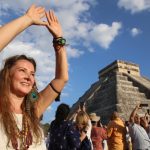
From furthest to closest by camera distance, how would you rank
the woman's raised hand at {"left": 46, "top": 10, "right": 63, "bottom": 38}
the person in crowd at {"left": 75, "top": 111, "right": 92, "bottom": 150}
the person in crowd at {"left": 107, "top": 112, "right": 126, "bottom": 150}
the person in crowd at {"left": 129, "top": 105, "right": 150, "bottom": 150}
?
1. the person in crowd at {"left": 107, "top": 112, "right": 126, "bottom": 150}
2. the person in crowd at {"left": 129, "top": 105, "right": 150, "bottom": 150}
3. the person in crowd at {"left": 75, "top": 111, "right": 92, "bottom": 150}
4. the woman's raised hand at {"left": 46, "top": 10, "right": 63, "bottom": 38}

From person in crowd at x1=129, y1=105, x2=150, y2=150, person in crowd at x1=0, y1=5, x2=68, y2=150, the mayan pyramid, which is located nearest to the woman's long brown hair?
person in crowd at x1=0, y1=5, x2=68, y2=150

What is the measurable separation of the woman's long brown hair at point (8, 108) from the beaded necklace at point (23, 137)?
31 mm

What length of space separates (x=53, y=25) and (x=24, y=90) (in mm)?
771

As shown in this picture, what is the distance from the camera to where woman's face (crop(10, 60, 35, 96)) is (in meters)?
2.95

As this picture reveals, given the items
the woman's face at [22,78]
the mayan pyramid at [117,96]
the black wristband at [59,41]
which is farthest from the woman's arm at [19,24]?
the mayan pyramid at [117,96]

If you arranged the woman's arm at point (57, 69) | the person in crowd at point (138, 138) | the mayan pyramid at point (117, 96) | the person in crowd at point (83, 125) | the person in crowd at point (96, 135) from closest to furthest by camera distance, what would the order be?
the woman's arm at point (57, 69) < the person in crowd at point (83, 125) < the person in crowd at point (96, 135) < the person in crowd at point (138, 138) < the mayan pyramid at point (117, 96)

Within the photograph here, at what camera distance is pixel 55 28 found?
11.3ft

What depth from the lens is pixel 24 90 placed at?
294cm

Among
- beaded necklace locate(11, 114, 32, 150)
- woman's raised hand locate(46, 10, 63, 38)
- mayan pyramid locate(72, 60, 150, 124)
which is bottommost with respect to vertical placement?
beaded necklace locate(11, 114, 32, 150)

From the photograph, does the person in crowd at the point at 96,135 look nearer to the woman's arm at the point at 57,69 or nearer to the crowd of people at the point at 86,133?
the crowd of people at the point at 86,133

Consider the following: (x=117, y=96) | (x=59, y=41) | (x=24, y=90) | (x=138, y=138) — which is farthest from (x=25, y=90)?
(x=117, y=96)

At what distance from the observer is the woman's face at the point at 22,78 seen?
2.95 meters

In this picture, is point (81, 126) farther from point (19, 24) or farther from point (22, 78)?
point (19, 24)

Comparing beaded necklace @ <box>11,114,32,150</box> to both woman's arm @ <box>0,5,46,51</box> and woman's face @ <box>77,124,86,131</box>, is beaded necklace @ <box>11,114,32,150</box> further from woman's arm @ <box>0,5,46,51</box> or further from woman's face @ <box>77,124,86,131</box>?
woman's face @ <box>77,124,86,131</box>
